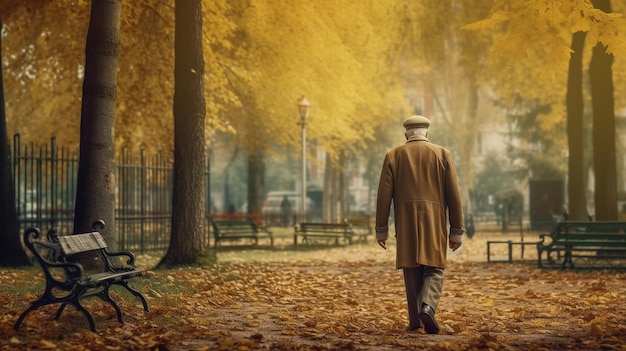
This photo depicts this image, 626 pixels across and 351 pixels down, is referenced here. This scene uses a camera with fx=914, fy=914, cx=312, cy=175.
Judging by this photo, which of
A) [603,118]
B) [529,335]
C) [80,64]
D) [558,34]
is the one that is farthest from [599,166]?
[80,64]

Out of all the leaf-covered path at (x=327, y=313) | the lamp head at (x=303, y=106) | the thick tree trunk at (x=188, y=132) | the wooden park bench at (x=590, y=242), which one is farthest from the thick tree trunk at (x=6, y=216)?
the lamp head at (x=303, y=106)

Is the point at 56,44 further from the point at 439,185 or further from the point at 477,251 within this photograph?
the point at 439,185

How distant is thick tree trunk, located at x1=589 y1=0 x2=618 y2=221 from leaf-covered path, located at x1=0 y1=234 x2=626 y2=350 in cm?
272

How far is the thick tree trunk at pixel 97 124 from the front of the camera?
12680mm

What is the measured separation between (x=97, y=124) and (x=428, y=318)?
6.25 metres

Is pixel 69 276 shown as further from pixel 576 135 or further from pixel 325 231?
pixel 325 231

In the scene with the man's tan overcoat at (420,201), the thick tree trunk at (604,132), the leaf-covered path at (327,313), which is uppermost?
the thick tree trunk at (604,132)

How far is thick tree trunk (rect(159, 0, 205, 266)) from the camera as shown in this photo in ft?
52.9

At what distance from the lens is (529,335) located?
8.62 metres

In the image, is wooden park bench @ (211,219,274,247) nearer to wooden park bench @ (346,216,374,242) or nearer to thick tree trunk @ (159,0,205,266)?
wooden park bench @ (346,216,374,242)

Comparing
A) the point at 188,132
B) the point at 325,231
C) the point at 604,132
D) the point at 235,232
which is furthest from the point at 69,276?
the point at 325,231

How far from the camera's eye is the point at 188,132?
1623 cm

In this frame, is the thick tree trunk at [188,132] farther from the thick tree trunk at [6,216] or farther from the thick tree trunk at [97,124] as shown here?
the thick tree trunk at [97,124]

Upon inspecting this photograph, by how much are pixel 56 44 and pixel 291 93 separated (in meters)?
6.98
